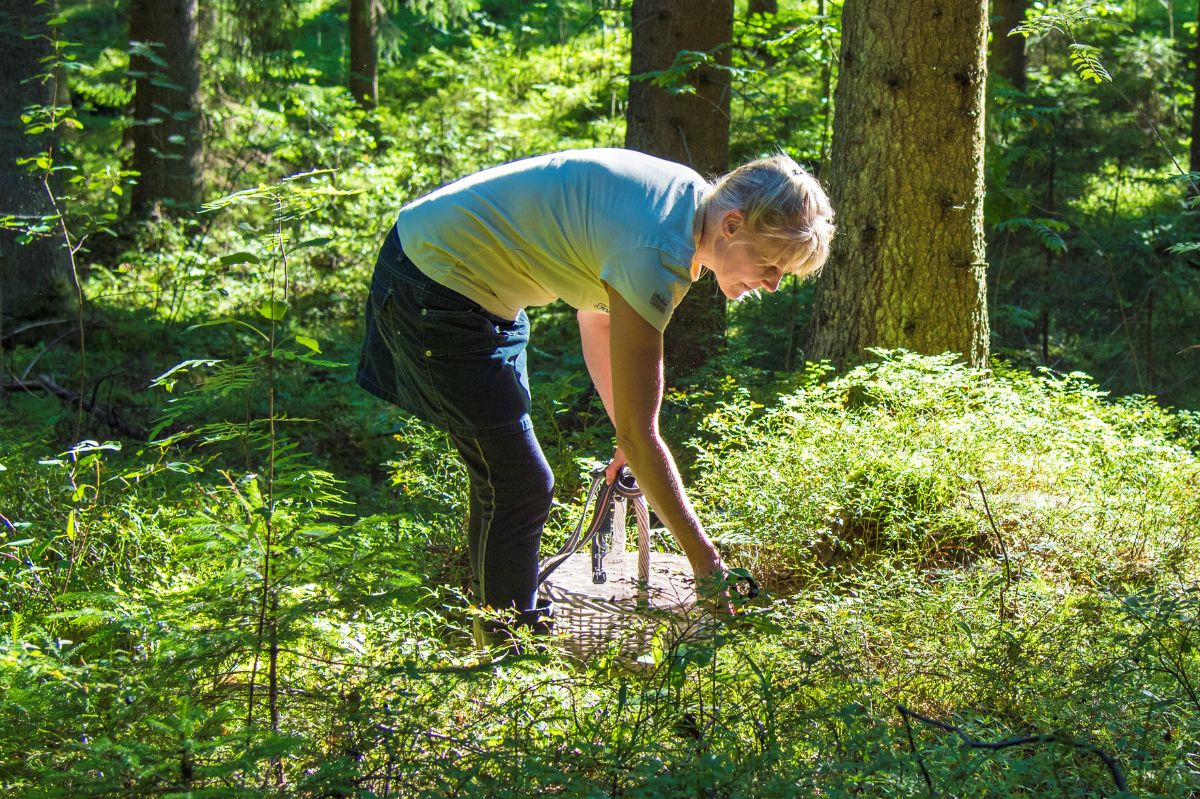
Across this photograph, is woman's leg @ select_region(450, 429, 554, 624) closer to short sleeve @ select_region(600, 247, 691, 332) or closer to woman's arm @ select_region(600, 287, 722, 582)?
woman's arm @ select_region(600, 287, 722, 582)

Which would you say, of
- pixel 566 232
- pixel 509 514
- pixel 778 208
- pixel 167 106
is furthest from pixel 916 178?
pixel 167 106

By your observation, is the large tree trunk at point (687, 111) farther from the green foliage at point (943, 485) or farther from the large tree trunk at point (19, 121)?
the large tree trunk at point (19, 121)

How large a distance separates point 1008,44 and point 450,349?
32.7 feet

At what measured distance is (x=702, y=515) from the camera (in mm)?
3969

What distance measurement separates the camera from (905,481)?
4.05 m

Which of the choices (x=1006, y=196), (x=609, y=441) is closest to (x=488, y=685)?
(x=609, y=441)

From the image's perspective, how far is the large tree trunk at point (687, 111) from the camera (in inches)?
269

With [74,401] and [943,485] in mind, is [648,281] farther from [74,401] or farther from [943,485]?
[74,401]

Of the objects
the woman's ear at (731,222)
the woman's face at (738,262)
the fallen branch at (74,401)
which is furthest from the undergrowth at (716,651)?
the fallen branch at (74,401)

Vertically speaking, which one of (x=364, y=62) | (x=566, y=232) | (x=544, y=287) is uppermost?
(x=364, y=62)

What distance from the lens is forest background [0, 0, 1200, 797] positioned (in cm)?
228

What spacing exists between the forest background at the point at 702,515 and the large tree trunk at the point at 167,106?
74 mm

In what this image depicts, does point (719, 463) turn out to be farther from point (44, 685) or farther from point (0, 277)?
point (0, 277)

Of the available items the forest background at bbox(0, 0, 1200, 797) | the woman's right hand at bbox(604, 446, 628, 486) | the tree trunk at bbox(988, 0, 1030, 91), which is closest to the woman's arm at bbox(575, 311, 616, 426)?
the woman's right hand at bbox(604, 446, 628, 486)
